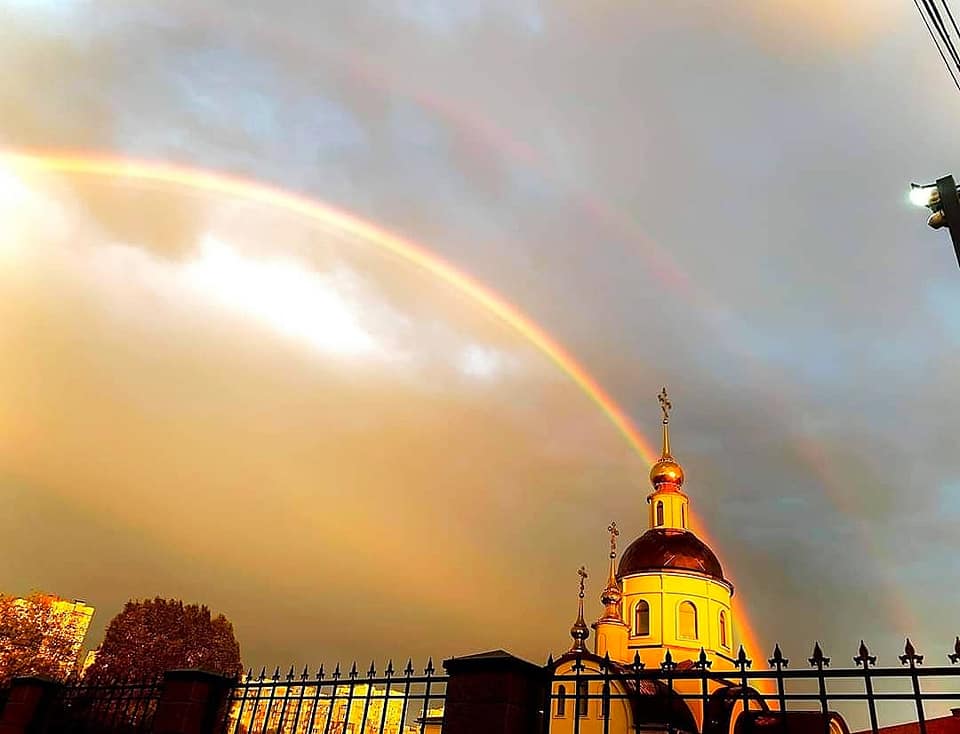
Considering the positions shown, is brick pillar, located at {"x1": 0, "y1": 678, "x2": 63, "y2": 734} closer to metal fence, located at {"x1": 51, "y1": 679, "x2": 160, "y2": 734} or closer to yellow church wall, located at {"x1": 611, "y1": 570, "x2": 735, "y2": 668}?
metal fence, located at {"x1": 51, "y1": 679, "x2": 160, "y2": 734}

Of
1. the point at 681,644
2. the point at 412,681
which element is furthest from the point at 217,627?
the point at 412,681

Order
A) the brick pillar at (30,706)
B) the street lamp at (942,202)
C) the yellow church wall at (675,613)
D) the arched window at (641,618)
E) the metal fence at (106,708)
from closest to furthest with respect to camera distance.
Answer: the street lamp at (942,202) → the metal fence at (106,708) → the brick pillar at (30,706) → the yellow church wall at (675,613) → the arched window at (641,618)

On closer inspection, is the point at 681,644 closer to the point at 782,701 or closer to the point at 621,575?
the point at 621,575

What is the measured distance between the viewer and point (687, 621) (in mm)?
30734

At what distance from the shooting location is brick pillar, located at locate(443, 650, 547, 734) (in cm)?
604

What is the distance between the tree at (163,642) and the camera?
33531 mm

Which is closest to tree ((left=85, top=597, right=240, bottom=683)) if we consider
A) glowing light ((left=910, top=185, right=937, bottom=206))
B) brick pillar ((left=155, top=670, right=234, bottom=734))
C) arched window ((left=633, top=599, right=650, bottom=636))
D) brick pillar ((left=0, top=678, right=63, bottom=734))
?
arched window ((left=633, top=599, right=650, bottom=636))

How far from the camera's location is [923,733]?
4.96 m

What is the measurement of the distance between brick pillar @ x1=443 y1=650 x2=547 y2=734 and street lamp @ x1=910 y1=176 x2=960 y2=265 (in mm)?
4827

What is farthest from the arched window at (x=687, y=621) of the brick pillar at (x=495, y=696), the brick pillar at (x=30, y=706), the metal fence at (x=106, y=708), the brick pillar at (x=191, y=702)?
the brick pillar at (x=495, y=696)

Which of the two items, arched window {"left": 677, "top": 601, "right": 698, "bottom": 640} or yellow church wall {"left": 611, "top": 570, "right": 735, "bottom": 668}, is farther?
arched window {"left": 677, "top": 601, "right": 698, "bottom": 640}

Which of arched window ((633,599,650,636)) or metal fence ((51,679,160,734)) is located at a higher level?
arched window ((633,599,650,636))

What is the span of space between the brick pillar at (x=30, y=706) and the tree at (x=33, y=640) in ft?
84.1

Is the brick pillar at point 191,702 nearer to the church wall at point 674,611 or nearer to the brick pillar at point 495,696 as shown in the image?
the brick pillar at point 495,696
